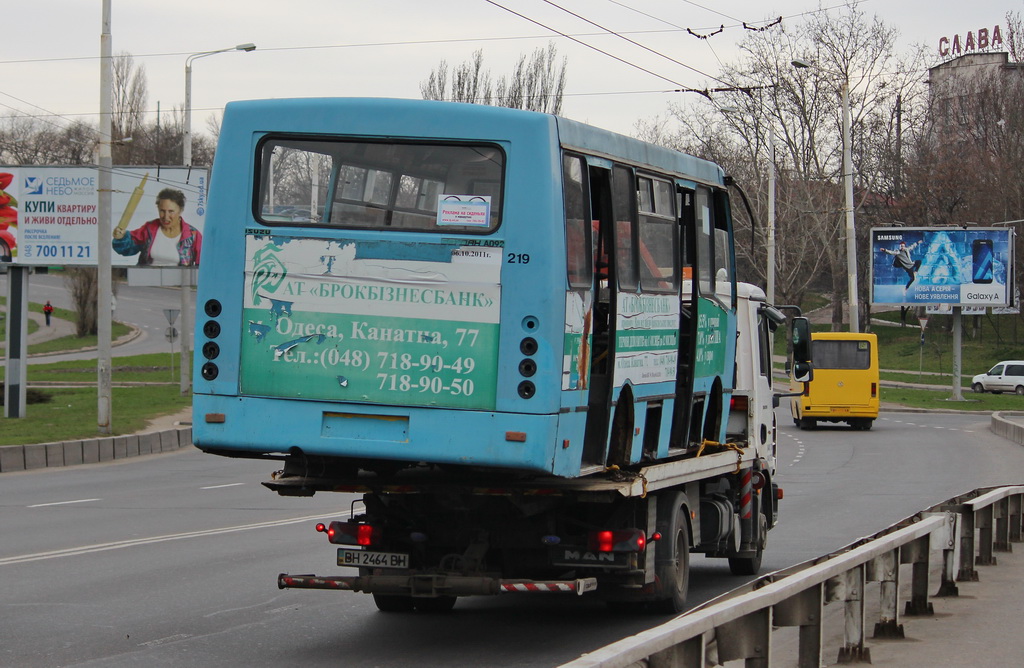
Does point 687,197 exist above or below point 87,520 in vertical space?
above

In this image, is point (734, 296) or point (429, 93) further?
point (429, 93)

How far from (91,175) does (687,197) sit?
1078 inches

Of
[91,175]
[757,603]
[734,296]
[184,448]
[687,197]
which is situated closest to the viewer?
[757,603]

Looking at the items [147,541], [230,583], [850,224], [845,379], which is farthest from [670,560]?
[850,224]

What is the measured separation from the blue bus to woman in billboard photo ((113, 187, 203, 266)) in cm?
3057

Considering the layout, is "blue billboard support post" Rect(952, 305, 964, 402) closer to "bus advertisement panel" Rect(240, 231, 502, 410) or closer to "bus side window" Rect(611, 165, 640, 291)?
"bus side window" Rect(611, 165, 640, 291)

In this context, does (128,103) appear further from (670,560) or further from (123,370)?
(670,560)

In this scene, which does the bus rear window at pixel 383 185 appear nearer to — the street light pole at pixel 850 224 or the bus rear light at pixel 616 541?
the bus rear light at pixel 616 541

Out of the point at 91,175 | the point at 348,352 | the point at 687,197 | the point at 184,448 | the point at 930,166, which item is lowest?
the point at 184,448

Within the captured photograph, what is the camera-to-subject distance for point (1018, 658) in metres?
7.81

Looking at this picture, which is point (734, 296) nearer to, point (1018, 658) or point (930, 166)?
point (1018, 658)

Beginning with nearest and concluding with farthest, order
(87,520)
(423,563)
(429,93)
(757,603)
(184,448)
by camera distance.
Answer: (757,603), (423,563), (87,520), (184,448), (429,93)

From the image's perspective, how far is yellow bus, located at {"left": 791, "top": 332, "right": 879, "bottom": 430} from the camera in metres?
37.8

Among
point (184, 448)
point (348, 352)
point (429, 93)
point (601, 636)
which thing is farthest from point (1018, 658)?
point (429, 93)
